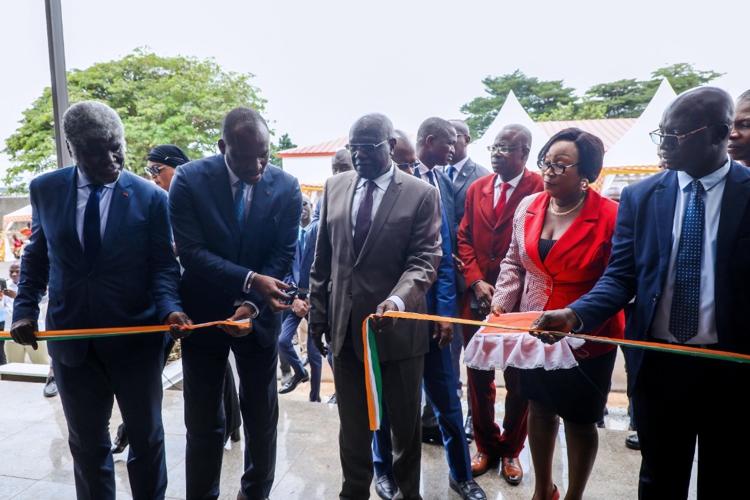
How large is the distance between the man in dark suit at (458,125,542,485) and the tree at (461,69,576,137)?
35075 mm

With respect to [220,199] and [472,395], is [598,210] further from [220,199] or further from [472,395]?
[220,199]

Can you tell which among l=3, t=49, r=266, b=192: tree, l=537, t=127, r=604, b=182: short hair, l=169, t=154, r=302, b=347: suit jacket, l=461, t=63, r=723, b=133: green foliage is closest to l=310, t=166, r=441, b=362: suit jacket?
l=169, t=154, r=302, b=347: suit jacket

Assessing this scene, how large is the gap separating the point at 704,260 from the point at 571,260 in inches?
26.3

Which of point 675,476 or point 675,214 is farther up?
point 675,214

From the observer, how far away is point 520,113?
1395cm

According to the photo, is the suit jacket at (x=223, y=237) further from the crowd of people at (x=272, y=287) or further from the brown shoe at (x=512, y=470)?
the brown shoe at (x=512, y=470)

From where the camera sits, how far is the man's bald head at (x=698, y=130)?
2.07 metres

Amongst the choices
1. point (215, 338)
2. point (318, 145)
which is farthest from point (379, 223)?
point (318, 145)

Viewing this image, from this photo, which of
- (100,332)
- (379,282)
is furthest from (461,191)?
(100,332)

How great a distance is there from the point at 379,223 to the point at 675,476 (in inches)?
70.2

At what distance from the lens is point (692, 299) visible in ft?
6.93

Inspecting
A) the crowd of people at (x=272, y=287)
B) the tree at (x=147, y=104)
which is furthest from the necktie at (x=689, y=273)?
the tree at (x=147, y=104)

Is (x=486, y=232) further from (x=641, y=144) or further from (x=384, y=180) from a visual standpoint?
(x=641, y=144)

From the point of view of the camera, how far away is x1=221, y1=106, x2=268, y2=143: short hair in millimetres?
2713
